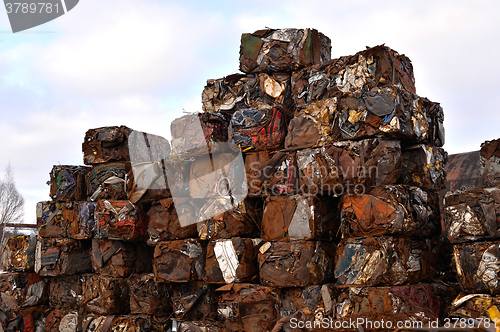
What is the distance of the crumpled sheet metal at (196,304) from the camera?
418 centimetres

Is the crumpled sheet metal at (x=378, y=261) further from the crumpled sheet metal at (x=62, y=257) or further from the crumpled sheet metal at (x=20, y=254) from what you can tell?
the crumpled sheet metal at (x=20, y=254)

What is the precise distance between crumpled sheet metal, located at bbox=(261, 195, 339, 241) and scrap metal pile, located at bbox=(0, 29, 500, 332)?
1cm

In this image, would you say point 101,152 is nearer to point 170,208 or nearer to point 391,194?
point 170,208

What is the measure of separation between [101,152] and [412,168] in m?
3.27

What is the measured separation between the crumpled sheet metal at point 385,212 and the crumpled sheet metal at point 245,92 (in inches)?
46.7

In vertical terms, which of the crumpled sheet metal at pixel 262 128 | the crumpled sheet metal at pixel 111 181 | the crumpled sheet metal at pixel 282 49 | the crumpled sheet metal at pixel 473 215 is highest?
the crumpled sheet metal at pixel 282 49

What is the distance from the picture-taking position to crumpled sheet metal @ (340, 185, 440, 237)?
10.3 ft

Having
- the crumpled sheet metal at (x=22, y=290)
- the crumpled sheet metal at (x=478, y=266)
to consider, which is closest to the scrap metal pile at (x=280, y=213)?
the crumpled sheet metal at (x=478, y=266)

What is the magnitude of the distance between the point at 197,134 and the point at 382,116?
5.62 ft

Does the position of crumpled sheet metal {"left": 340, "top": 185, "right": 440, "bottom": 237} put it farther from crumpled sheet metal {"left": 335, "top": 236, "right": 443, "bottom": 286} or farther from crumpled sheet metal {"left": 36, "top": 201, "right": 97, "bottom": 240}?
crumpled sheet metal {"left": 36, "top": 201, "right": 97, "bottom": 240}

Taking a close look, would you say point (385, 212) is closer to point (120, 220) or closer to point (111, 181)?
point (120, 220)

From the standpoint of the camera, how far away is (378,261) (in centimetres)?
313

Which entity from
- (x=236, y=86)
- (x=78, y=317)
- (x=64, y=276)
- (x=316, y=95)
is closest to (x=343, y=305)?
(x=316, y=95)

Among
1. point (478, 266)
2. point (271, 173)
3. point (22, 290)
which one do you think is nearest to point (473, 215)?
point (478, 266)
